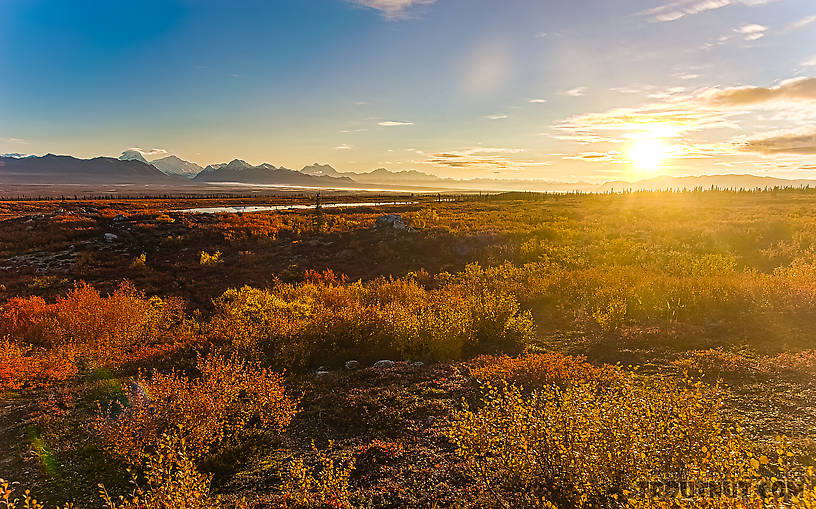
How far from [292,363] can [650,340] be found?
9.40 metres

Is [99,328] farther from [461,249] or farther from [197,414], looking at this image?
[461,249]

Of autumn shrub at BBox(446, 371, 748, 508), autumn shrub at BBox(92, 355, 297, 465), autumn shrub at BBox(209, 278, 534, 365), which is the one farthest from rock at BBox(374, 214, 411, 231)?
autumn shrub at BBox(446, 371, 748, 508)

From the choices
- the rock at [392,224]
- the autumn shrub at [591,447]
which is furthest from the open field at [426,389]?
the rock at [392,224]

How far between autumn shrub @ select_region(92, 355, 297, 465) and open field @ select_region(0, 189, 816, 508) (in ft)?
0.15

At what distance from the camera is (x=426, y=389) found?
854 centimetres

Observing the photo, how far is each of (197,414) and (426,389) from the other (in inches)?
167

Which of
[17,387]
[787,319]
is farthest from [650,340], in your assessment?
[17,387]

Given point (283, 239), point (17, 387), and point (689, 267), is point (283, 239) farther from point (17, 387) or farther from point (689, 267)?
point (689, 267)

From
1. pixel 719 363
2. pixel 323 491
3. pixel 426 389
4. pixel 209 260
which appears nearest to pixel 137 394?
pixel 323 491

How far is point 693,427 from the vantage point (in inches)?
196

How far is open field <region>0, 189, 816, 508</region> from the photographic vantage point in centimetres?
491

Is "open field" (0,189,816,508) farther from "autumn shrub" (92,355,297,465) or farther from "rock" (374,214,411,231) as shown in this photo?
"rock" (374,214,411,231)

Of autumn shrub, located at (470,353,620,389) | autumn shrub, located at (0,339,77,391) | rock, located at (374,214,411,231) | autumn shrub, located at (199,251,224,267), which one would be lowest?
autumn shrub, located at (0,339,77,391)

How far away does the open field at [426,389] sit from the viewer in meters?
4.91
